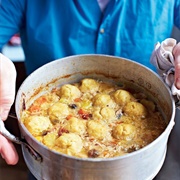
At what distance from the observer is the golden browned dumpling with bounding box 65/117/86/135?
0.85 metres

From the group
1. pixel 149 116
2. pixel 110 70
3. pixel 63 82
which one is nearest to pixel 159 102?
pixel 149 116

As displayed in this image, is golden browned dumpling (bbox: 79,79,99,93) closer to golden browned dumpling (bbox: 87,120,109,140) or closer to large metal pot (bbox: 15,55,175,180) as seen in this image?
large metal pot (bbox: 15,55,175,180)

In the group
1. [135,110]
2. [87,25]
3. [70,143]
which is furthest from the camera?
[87,25]

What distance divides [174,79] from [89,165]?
1.02 ft

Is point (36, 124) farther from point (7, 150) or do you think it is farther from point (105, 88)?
point (105, 88)

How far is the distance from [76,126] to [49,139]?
0.07 m

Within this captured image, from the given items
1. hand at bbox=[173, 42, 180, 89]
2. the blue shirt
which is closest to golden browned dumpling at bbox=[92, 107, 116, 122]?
hand at bbox=[173, 42, 180, 89]

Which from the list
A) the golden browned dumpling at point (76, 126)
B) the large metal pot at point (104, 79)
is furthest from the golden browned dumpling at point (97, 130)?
the large metal pot at point (104, 79)

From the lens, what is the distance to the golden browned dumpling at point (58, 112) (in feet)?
2.91

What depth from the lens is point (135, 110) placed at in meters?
0.91

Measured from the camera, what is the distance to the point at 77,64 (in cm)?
97

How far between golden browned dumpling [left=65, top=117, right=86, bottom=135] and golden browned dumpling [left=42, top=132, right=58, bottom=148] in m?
0.04

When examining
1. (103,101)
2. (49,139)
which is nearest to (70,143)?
(49,139)

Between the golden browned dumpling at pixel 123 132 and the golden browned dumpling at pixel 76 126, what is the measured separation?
74mm
